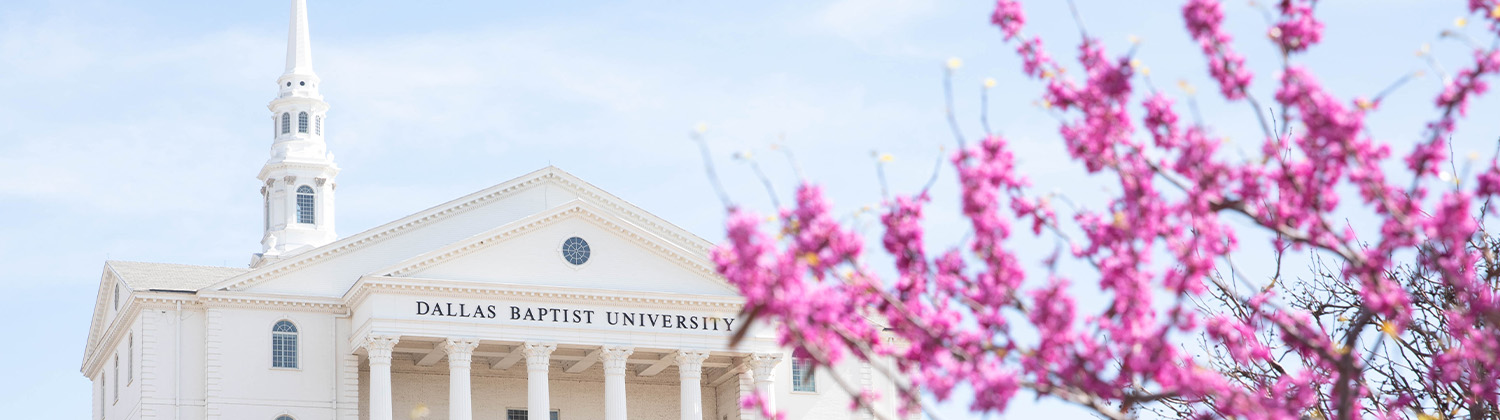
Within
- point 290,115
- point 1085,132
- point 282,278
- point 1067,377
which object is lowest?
point 1067,377

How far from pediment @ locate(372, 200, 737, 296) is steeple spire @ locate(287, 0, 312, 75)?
16.9 meters

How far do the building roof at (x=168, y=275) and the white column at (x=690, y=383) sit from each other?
1369 cm

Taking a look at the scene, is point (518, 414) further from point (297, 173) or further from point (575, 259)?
point (297, 173)

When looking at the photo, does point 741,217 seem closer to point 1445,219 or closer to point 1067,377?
point 1067,377

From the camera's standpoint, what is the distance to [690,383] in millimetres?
54438

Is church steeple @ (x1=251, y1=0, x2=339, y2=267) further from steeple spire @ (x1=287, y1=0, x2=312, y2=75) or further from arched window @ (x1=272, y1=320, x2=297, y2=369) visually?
arched window @ (x1=272, y1=320, x2=297, y2=369)

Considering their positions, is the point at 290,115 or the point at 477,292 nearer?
the point at 477,292

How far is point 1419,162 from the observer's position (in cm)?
1215

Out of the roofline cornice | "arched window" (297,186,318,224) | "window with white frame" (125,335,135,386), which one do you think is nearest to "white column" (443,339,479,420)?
the roofline cornice

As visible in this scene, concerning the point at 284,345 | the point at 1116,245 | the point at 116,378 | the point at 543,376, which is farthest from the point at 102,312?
the point at 1116,245

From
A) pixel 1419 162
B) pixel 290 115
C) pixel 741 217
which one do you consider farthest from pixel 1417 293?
pixel 290 115

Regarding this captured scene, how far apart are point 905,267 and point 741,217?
84.6 inches

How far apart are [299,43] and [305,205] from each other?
6540mm

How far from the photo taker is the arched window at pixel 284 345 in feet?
174
